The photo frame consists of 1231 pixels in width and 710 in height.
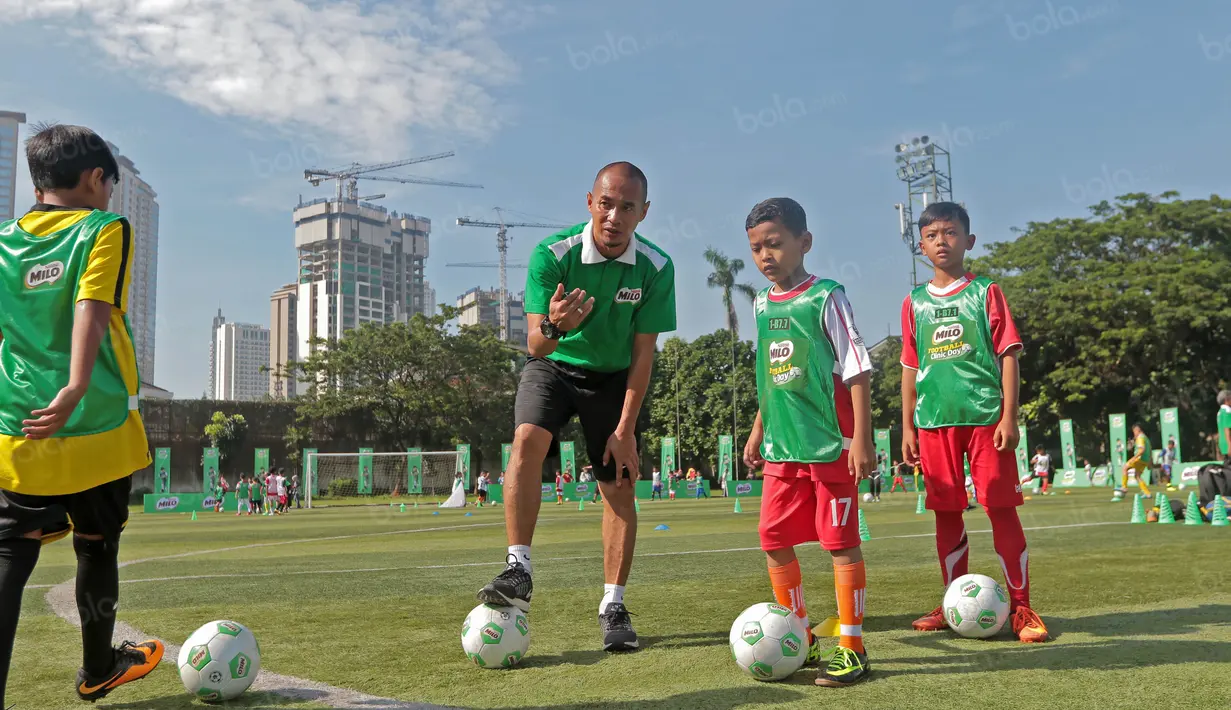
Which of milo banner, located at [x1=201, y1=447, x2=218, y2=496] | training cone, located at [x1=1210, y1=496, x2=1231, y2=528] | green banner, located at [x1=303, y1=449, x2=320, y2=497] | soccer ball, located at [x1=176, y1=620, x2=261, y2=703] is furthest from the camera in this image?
green banner, located at [x1=303, y1=449, x2=320, y2=497]

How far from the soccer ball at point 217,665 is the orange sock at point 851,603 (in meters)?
2.30

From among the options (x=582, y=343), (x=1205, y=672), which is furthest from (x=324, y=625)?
(x=1205, y=672)

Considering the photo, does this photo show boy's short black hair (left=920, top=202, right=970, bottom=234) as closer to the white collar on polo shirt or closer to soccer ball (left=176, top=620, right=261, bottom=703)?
the white collar on polo shirt

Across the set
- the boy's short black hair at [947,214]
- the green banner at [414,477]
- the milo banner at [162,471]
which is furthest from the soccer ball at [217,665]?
the milo banner at [162,471]

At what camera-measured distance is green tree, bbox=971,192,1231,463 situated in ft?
134

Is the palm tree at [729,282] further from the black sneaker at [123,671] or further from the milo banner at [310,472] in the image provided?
the black sneaker at [123,671]

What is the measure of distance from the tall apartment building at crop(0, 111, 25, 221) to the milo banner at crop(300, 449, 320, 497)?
325 feet

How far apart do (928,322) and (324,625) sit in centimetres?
385

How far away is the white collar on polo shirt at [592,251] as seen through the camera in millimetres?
4391

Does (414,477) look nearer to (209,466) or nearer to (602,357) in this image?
(209,466)

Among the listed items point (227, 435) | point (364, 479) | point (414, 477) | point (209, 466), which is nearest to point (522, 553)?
point (209, 466)

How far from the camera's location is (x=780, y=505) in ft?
13.6

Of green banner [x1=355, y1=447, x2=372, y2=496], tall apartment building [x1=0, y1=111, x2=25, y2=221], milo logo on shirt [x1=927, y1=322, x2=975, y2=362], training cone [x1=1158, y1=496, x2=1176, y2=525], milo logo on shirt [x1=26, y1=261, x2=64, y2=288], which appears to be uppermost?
tall apartment building [x1=0, y1=111, x2=25, y2=221]

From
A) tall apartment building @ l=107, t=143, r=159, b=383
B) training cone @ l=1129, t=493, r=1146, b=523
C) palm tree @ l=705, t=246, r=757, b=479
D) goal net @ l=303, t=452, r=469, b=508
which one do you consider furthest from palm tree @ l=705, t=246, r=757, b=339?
tall apartment building @ l=107, t=143, r=159, b=383
